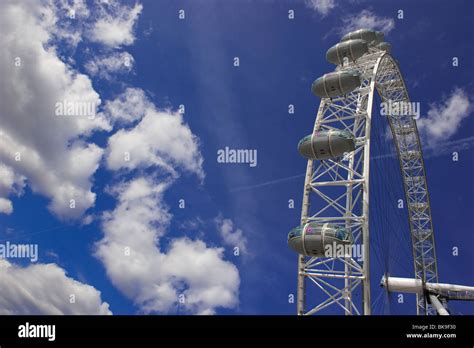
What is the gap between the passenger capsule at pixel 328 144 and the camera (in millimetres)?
25844

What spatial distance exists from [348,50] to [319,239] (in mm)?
20251

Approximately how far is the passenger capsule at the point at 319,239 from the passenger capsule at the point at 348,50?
18584 mm

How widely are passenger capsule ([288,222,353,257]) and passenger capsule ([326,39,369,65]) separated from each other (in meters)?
18.6

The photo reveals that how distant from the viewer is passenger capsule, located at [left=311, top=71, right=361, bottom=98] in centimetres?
2933

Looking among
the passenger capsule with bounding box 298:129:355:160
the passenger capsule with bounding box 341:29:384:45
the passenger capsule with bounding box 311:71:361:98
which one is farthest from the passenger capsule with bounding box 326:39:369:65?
the passenger capsule with bounding box 298:129:355:160

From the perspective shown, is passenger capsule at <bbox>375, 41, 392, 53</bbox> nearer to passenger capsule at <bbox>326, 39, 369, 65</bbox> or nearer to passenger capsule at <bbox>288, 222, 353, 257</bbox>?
passenger capsule at <bbox>326, 39, 369, 65</bbox>

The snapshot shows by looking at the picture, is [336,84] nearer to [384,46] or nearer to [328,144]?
[328,144]

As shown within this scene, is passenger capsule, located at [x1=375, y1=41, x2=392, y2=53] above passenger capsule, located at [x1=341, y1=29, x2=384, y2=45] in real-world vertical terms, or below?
above

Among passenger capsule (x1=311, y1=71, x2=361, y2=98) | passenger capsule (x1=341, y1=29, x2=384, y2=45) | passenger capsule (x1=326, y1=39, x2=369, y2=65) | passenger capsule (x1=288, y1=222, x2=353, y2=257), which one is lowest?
passenger capsule (x1=288, y1=222, x2=353, y2=257)

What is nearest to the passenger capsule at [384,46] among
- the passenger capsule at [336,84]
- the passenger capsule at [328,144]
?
the passenger capsule at [336,84]

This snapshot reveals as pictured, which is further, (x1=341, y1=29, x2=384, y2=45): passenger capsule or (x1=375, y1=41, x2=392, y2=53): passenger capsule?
(x1=375, y1=41, x2=392, y2=53): passenger capsule

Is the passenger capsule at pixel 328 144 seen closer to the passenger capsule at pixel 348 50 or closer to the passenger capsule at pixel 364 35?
the passenger capsule at pixel 348 50
